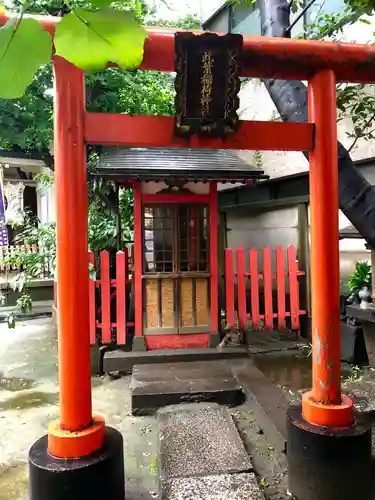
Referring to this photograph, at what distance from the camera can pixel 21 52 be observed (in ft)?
2.85

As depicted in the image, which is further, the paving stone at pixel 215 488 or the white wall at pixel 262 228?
the white wall at pixel 262 228

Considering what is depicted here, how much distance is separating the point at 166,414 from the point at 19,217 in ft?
19.7

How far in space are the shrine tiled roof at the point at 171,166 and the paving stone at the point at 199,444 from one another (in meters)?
3.34

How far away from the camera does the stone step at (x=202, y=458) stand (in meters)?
3.09

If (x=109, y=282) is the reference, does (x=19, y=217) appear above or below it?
above

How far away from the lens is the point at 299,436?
305cm

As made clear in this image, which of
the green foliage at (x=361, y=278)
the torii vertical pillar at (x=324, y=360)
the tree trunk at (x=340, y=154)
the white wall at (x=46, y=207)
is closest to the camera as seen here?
the torii vertical pillar at (x=324, y=360)

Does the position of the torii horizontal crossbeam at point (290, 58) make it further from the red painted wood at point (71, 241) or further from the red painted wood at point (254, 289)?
the red painted wood at point (254, 289)

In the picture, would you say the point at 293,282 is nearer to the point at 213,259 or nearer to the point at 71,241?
the point at 213,259

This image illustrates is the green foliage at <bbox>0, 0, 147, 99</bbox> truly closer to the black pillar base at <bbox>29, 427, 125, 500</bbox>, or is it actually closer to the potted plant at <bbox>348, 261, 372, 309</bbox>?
the black pillar base at <bbox>29, 427, 125, 500</bbox>

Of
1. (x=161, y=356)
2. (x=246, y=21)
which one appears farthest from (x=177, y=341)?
(x=246, y=21)

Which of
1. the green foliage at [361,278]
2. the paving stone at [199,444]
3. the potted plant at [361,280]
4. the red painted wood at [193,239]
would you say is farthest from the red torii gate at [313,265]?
the red painted wood at [193,239]

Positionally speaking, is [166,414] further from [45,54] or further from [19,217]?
[19,217]

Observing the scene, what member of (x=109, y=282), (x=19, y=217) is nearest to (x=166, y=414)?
(x=109, y=282)
